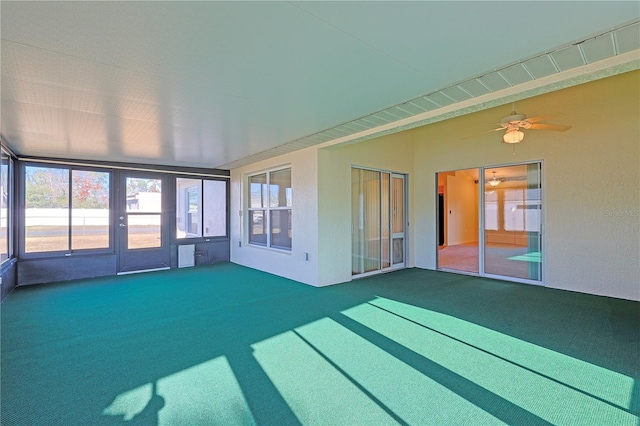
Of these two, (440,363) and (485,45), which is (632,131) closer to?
(485,45)

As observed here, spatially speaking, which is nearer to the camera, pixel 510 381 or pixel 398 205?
pixel 510 381

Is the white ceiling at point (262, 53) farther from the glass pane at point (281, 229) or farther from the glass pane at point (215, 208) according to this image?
the glass pane at point (215, 208)

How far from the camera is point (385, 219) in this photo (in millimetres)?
6316

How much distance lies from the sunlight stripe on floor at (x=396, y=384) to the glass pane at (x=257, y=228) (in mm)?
3921

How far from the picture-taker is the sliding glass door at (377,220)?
5809 millimetres

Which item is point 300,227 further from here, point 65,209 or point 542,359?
point 65,209

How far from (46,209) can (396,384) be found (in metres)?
6.84

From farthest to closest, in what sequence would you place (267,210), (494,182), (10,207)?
(267,210) < (494,182) < (10,207)

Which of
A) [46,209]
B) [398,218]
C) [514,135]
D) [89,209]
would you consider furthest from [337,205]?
[46,209]

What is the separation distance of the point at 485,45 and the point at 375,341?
2662mm

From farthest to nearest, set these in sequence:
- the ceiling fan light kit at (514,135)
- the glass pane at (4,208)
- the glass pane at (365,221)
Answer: the glass pane at (365,221)
the ceiling fan light kit at (514,135)
the glass pane at (4,208)

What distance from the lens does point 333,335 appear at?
10.1 feet

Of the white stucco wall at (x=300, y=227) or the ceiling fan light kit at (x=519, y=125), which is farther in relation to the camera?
the white stucco wall at (x=300, y=227)

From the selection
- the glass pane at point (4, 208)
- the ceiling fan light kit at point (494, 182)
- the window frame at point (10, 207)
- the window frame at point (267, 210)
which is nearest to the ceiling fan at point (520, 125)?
the ceiling fan light kit at point (494, 182)
